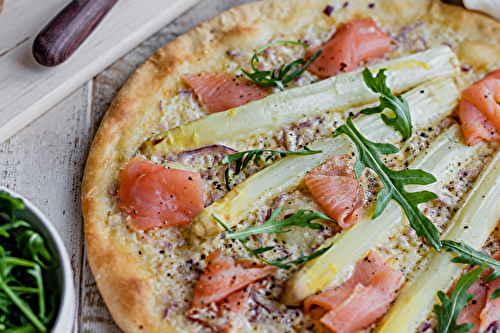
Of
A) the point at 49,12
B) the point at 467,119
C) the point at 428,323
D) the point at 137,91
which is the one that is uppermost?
the point at 49,12

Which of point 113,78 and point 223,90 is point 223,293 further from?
point 113,78

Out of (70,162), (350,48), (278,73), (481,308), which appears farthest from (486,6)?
(70,162)

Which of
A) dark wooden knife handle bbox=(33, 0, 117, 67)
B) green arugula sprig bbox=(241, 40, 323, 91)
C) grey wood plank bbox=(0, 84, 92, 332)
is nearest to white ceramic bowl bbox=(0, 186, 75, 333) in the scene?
grey wood plank bbox=(0, 84, 92, 332)

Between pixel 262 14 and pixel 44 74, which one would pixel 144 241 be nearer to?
pixel 44 74

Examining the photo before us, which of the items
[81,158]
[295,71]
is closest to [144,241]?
[81,158]

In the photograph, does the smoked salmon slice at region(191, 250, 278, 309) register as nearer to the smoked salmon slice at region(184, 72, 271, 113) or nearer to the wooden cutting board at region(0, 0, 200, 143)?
the smoked salmon slice at region(184, 72, 271, 113)

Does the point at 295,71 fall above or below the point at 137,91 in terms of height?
below

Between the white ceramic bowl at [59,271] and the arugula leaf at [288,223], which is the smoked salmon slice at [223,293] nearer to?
the arugula leaf at [288,223]

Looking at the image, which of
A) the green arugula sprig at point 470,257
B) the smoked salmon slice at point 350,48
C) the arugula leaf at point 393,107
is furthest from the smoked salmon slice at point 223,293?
the smoked salmon slice at point 350,48
